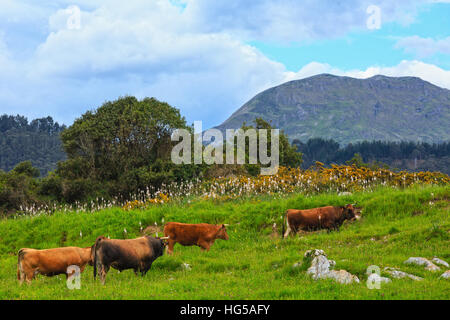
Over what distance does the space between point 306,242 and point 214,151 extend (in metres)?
28.8

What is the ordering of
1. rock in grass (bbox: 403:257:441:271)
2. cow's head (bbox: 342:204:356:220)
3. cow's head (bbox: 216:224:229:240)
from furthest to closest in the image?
cow's head (bbox: 342:204:356:220)
cow's head (bbox: 216:224:229:240)
rock in grass (bbox: 403:257:441:271)

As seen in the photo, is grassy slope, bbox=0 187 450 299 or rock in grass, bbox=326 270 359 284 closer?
grassy slope, bbox=0 187 450 299

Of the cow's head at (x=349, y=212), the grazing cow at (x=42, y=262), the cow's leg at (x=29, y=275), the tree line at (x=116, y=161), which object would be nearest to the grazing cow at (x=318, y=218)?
the cow's head at (x=349, y=212)

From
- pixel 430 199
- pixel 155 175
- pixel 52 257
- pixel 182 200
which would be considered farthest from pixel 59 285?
pixel 155 175

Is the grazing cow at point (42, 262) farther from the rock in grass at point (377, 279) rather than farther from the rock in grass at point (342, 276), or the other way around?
the rock in grass at point (377, 279)

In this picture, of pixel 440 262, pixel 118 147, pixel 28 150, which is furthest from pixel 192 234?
pixel 28 150

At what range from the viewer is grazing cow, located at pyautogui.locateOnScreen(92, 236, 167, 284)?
496 inches

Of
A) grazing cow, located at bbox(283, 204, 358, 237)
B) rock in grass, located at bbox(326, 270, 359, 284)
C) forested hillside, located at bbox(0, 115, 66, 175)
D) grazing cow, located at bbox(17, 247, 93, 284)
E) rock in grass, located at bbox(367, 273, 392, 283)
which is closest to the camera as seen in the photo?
rock in grass, located at bbox(367, 273, 392, 283)

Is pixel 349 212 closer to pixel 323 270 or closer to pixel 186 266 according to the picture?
pixel 323 270

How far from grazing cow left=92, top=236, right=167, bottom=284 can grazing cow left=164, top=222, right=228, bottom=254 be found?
2268 mm

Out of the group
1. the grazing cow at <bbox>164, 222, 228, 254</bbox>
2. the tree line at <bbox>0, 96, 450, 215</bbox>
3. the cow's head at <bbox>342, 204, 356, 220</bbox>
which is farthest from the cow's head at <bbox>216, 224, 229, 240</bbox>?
the tree line at <bbox>0, 96, 450, 215</bbox>

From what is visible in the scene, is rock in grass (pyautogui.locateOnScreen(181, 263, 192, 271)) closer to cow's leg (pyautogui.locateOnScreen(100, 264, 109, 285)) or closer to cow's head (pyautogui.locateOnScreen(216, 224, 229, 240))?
cow's head (pyautogui.locateOnScreen(216, 224, 229, 240))

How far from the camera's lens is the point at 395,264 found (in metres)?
12.8
